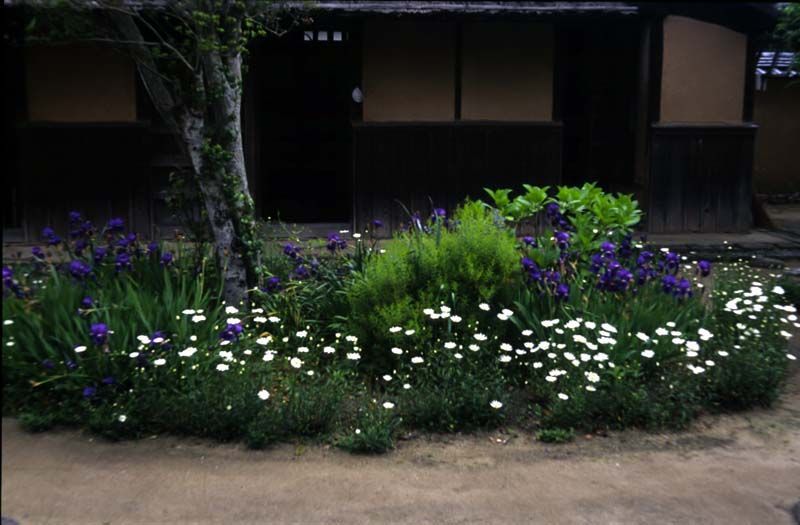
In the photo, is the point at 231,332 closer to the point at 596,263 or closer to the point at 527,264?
the point at 527,264

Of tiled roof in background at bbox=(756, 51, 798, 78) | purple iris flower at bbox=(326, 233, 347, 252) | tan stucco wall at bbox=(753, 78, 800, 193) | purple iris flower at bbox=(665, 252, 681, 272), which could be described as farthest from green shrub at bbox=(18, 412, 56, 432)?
tan stucco wall at bbox=(753, 78, 800, 193)

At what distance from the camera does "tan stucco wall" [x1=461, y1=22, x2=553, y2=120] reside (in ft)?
37.5

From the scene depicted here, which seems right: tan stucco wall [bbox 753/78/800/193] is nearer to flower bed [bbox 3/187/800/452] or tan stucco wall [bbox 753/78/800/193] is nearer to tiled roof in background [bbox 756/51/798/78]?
tiled roof in background [bbox 756/51/798/78]

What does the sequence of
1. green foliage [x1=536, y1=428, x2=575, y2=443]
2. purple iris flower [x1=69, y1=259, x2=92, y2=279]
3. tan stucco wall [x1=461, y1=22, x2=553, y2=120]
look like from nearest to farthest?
green foliage [x1=536, y1=428, x2=575, y2=443] → purple iris flower [x1=69, y1=259, x2=92, y2=279] → tan stucco wall [x1=461, y1=22, x2=553, y2=120]

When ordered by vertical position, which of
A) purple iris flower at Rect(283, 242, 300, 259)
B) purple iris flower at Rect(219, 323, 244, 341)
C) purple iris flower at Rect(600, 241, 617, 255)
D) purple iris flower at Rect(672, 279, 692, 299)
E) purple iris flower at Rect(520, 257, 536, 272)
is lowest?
purple iris flower at Rect(219, 323, 244, 341)

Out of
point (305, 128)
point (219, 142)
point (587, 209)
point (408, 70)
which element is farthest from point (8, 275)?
point (305, 128)

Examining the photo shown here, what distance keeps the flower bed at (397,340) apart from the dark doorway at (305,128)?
5.87 metres

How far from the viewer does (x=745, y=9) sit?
11.4 m

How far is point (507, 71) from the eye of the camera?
11.5 metres

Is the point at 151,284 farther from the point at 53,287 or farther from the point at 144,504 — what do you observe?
the point at 144,504

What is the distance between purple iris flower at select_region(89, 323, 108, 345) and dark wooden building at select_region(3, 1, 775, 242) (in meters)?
5.86

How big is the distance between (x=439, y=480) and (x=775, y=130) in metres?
15.6

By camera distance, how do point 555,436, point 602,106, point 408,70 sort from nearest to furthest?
1. point 555,436
2. point 408,70
3. point 602,106

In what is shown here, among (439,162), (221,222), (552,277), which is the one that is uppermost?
(439,162)
